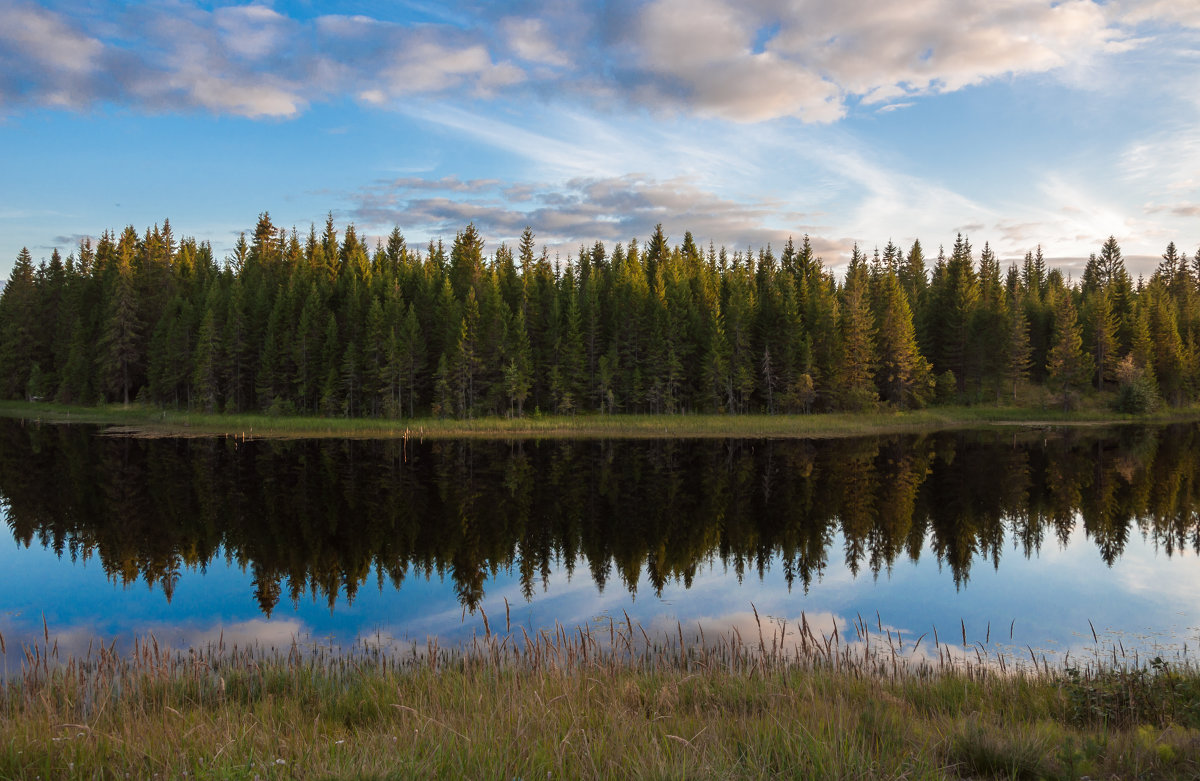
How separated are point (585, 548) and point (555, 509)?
20.4 ft

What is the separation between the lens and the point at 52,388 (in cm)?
8775

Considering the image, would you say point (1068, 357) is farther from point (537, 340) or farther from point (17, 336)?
point (17, 336)

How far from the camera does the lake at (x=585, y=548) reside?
51.9 feet

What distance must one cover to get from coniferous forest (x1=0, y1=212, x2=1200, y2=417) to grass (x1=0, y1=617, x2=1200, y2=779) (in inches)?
2346

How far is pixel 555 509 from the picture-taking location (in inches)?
1129

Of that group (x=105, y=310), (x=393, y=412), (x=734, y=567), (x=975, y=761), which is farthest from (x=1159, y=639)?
(x=105, y=310)

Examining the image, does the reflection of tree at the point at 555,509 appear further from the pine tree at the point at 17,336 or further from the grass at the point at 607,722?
the pine tree at the point at 17,336

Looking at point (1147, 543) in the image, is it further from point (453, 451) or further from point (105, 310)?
point (105, 310)

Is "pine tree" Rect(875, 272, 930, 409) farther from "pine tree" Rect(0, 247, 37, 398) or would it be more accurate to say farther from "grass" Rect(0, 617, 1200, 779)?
"pine tree" Rect(0, 247, 37, 398)

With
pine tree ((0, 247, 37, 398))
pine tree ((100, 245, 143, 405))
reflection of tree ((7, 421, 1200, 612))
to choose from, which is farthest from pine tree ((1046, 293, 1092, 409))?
pine tree ((0, 247, 37, 398))

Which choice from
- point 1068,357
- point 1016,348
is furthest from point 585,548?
point 1016,348

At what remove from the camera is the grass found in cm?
577

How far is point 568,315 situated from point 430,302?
15590 mm

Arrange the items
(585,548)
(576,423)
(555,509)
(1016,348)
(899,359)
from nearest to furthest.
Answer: (585,548), (555,509), (576,423), (899,359), (1016,348)
